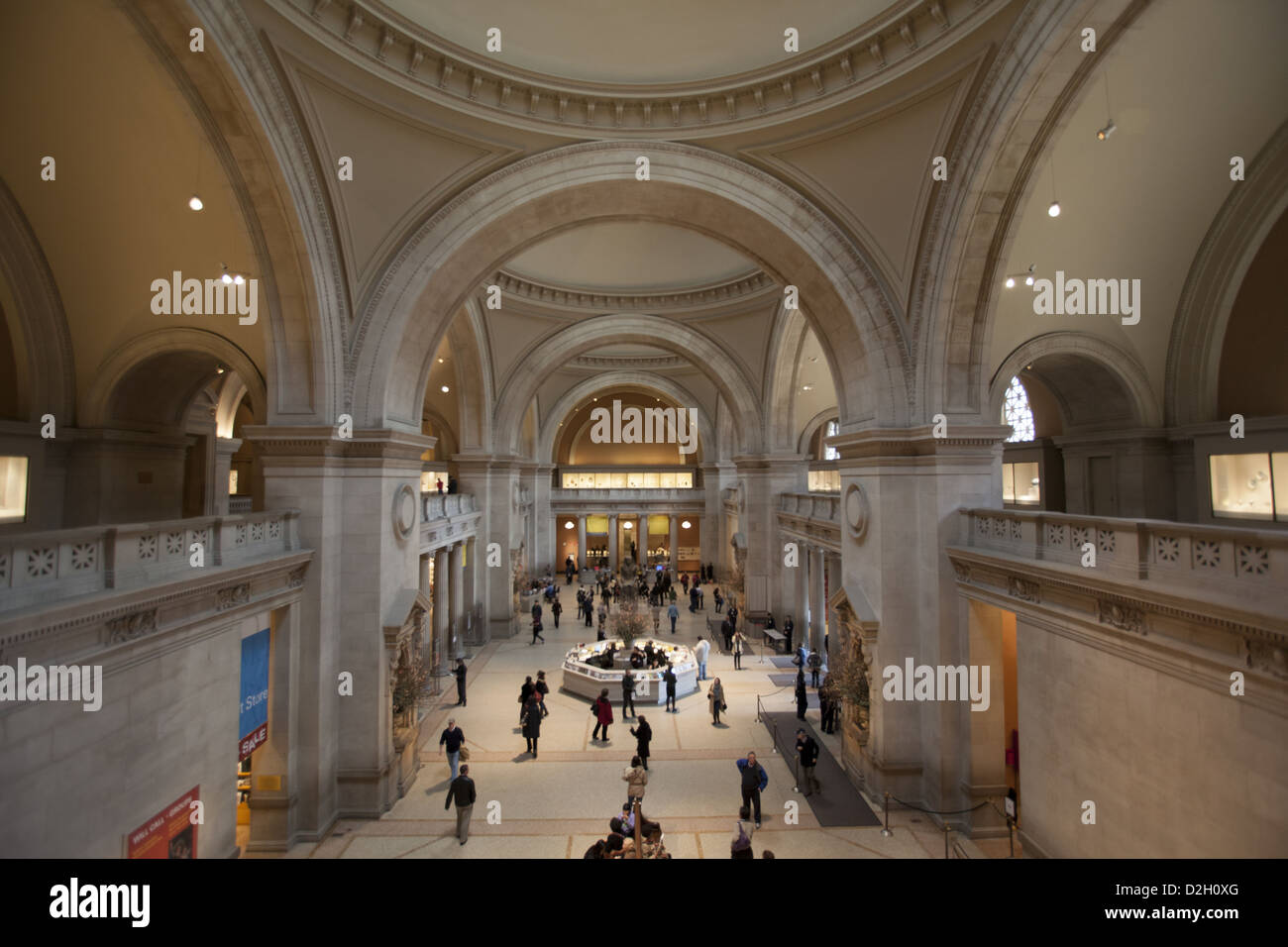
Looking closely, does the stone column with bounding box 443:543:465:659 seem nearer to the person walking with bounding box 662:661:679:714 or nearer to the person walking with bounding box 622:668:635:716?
the person walking with bounding box 622:668:635:716

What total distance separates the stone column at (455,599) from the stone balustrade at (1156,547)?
1359 cm

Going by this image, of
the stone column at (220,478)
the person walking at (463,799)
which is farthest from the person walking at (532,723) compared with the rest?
the stone column at (220,478)

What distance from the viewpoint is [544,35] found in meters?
8.89

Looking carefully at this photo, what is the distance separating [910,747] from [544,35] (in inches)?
460

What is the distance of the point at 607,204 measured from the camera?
426 inches

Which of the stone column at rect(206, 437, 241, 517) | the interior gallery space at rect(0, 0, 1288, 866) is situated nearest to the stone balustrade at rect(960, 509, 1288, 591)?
the interior gallery space at rect(0, 0, 1288, 866)

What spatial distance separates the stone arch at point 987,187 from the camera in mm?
6586

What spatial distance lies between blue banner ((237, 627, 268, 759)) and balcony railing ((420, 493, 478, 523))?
4.86 meters

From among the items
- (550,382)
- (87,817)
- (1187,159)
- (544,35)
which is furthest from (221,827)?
(550,382)

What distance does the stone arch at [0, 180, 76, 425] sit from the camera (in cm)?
865

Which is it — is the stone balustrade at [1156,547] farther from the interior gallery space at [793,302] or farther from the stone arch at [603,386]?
the stone arch at [603,386]

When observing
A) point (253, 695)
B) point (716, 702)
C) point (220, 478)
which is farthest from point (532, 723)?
point (220, 478)

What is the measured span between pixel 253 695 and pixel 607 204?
921 cm
